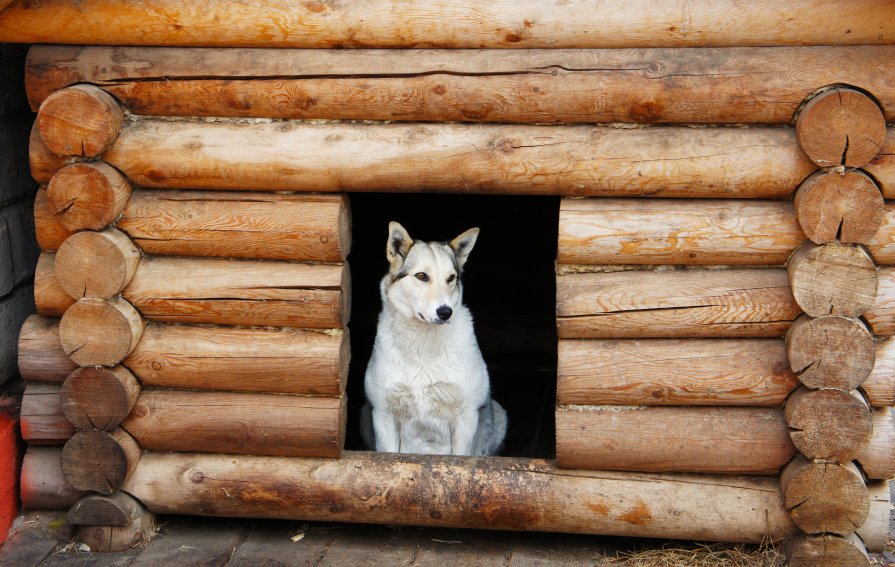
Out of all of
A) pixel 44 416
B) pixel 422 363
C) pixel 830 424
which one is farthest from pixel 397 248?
pixel 830 424

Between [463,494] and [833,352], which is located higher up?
[833,352]

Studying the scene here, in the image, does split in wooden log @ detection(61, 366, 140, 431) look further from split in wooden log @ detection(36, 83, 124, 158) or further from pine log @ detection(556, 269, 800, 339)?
pine log @ detection(556, 269, 800, 339)

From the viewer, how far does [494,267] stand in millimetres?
9391

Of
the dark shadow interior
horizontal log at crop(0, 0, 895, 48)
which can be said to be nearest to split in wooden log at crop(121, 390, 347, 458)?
horizontal log at crop(0, 0, 895, 48)

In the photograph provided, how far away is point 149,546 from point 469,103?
11.4ft

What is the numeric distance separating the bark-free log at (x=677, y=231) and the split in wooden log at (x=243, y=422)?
1.84 metres

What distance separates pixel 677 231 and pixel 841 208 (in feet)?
2.92

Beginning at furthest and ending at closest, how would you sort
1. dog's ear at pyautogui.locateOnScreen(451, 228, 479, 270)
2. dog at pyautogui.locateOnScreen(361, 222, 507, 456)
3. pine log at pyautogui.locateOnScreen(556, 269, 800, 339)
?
dog's ear at pyautogui.locateOnScreen(451, 228, 479, 270) < dog at pyautogui.locateOnScreen(361, 222, 507, 456) < pine log at pyautogui.locateOnScreen(556, 269, 800, 339)

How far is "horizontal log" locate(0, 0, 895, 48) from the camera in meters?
5.16

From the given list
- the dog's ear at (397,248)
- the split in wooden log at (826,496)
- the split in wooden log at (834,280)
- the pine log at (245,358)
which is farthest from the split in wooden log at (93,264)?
the split in wooden log at (826,496)

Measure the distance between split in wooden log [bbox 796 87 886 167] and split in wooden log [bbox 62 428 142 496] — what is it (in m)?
4.45

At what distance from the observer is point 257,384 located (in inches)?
231

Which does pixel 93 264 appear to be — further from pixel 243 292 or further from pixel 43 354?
pixel 243 292

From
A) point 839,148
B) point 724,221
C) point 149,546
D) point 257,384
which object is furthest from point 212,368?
point 839,148
